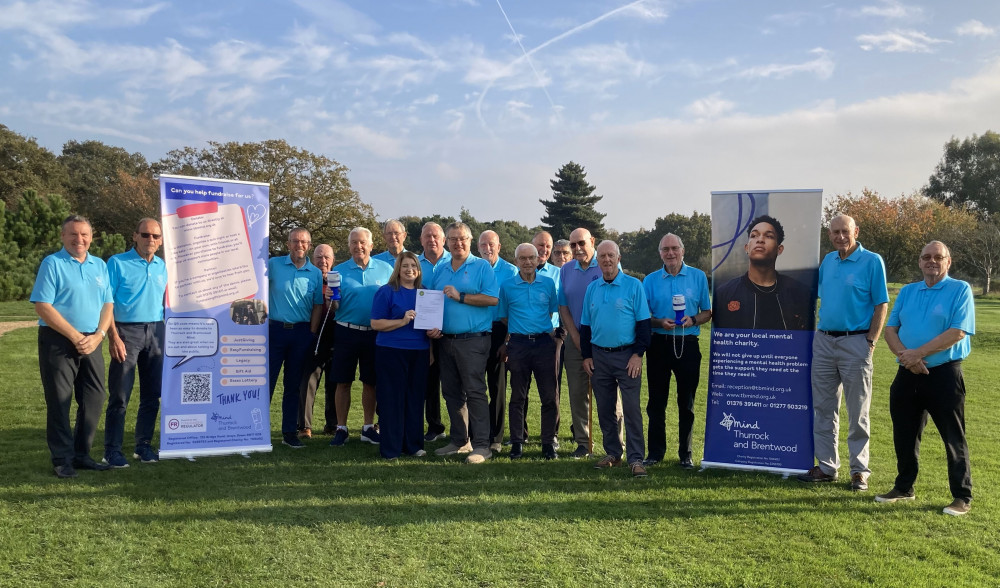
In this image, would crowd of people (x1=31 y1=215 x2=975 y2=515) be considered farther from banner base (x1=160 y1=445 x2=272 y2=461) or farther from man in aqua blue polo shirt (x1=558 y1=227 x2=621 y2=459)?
banner base (x1=160 y1=445 x2=272 y2=461)

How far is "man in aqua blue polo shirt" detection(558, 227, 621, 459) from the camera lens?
6.15m

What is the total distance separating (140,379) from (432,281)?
268cm

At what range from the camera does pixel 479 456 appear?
588 centimetres

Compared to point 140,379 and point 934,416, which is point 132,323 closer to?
point 140,379

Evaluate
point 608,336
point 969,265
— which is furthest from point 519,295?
point 969,265

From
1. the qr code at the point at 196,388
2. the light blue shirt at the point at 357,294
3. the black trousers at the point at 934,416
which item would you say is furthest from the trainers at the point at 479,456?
the black trousers at the point at 934,416

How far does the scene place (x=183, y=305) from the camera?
5.97m

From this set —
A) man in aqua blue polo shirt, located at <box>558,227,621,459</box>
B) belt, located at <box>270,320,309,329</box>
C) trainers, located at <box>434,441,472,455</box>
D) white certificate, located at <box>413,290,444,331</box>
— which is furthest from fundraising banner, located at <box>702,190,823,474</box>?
belt, located at <box>270,320,309,329</box>

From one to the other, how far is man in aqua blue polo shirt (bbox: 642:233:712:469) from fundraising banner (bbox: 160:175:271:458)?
361 centimetres

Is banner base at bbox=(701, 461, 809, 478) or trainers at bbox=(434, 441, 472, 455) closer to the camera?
banner base at bbox=(701, 461, 809, 478)

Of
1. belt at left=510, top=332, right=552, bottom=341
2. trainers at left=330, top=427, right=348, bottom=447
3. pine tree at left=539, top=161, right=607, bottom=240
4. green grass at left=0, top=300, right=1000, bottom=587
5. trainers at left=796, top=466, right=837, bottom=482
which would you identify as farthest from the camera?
pine tree at left=539, top=161, right=607, bottom=240

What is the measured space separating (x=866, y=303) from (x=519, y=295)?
2801 millimetres

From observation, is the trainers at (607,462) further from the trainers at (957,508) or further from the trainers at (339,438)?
the trainers at (339,438)

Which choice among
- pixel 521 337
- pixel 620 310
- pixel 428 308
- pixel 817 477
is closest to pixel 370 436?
pixel 428 308
